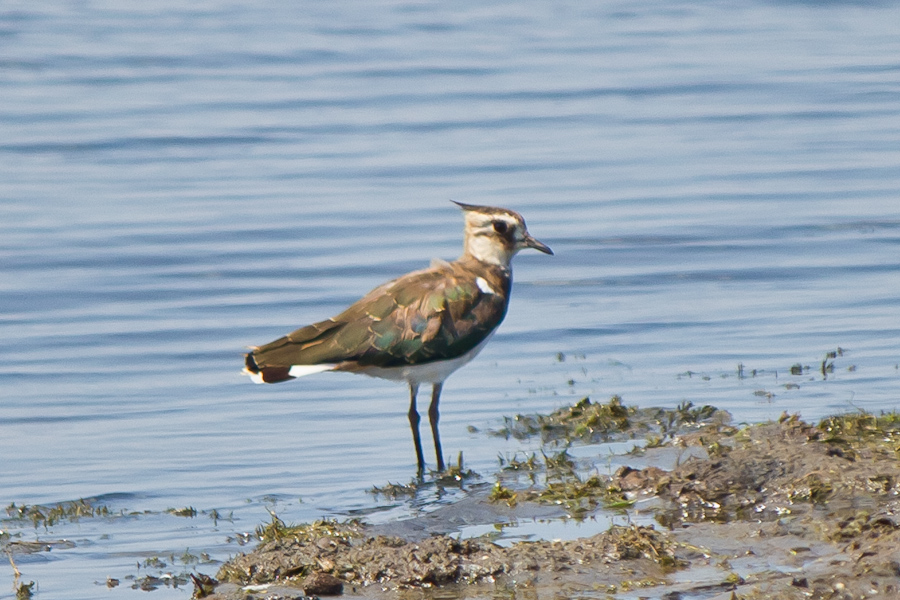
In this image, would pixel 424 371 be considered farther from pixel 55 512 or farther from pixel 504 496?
pixel 55 512

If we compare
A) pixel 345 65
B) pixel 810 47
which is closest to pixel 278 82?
pixel 345 65

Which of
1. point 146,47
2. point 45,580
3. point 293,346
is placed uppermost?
point 146,47

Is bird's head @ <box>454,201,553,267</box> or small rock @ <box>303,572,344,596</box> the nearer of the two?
small rock @ <box>303,572,344,596</box>

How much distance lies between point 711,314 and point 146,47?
1625cm

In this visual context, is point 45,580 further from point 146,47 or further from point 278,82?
point 146,47

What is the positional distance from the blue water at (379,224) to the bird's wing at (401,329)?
72cm

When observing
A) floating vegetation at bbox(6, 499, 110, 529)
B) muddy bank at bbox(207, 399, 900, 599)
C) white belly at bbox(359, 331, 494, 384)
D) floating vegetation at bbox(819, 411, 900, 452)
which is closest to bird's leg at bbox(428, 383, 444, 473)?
white belly at bbox(359, 331, 494, 384)

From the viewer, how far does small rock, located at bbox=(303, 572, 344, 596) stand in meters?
5.77

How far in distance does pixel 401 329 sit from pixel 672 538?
2.60m

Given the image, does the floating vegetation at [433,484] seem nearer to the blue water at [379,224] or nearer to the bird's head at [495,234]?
the blue water at [379,224]

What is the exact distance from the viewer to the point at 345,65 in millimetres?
25047

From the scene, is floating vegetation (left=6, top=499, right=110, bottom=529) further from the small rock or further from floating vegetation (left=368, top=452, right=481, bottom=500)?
the small rock

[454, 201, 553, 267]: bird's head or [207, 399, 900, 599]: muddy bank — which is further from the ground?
[454, 201, 553, 267]: bird's head

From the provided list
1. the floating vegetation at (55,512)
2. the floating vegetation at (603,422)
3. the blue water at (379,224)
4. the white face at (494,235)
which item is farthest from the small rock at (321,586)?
the white face at (494,235)
